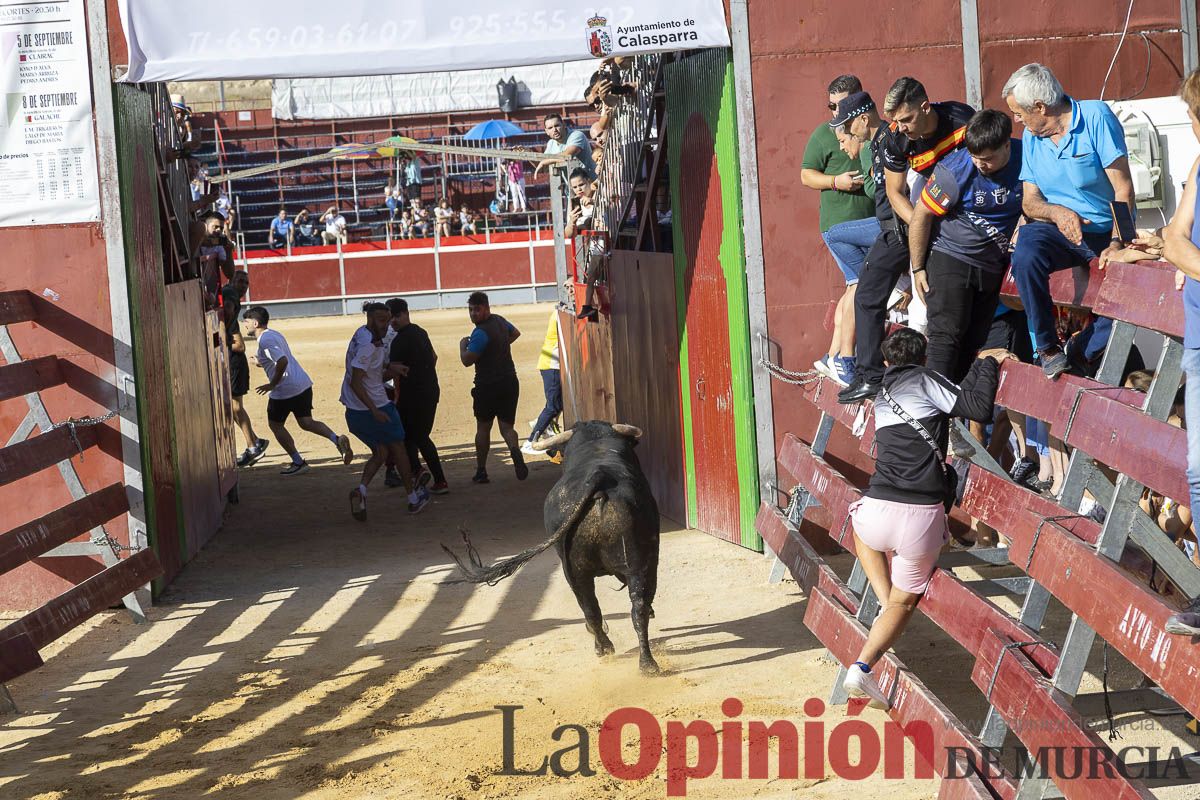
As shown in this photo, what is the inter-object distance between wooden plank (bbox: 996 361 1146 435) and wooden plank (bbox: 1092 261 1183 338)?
263mm

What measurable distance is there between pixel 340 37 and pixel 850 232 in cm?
348

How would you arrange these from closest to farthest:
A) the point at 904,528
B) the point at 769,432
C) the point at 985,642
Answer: the point at 985,642, the point at 904,528, the point at 769,432

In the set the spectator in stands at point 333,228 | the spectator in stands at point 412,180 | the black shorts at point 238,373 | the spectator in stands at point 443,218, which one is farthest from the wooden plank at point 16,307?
the spectator in stands at point 412,180

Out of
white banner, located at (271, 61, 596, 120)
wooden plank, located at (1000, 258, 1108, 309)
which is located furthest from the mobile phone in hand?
white banner, located at (271, 61, 596, 120)

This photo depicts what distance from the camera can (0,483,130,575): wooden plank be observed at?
7.42m

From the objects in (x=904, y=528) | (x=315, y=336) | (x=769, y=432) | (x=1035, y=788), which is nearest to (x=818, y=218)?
(x=769, y=432)

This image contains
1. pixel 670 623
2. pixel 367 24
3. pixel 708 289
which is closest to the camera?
pixel 670 623

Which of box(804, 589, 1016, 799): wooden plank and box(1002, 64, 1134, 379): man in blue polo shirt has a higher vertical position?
box(1002, 64, 1134, 379): man in blue polo shirt

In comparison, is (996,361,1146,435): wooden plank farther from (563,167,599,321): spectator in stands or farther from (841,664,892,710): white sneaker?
(563,167,599,321): spectator in stands

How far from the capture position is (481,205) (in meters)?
37.7

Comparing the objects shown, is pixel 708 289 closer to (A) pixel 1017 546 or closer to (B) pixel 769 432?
(B) pixel 769 432

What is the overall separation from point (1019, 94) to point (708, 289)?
163 inches

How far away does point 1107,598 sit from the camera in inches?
163

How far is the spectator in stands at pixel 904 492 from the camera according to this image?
206 inches
